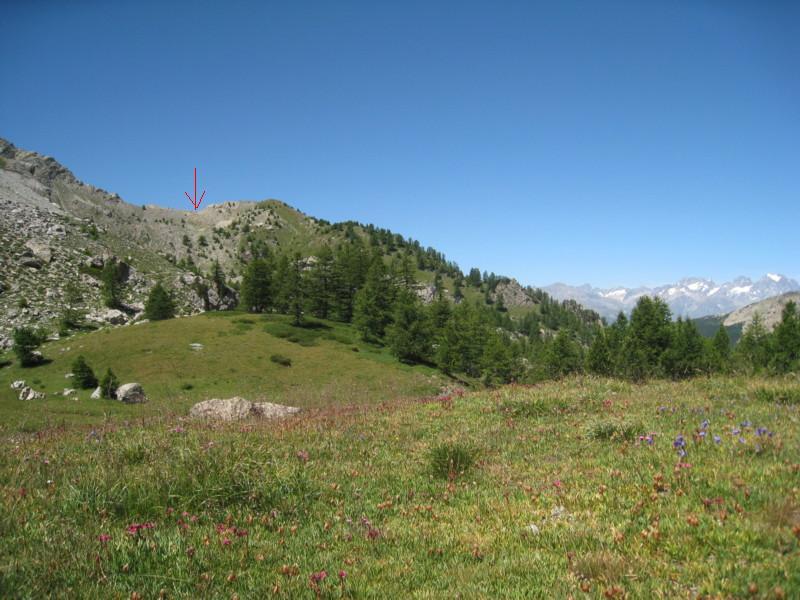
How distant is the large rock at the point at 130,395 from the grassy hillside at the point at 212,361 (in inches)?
37.4

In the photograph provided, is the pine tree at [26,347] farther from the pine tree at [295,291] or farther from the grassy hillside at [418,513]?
the grassy hillside at [418,513]

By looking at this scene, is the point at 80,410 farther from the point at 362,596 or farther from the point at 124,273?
the point at 124,273

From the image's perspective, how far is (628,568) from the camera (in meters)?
4.20

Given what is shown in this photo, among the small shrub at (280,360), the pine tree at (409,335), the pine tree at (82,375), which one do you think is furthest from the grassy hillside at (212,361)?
the pine tree at (409,335)

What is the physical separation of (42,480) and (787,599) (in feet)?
32.0

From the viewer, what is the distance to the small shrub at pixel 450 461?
7875mm

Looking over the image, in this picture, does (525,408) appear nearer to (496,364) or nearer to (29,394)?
(29,394)

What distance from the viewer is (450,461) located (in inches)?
311

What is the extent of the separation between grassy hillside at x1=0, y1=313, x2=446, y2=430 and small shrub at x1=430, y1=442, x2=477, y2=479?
27301mm

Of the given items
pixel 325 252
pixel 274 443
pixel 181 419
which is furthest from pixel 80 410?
pixel 325 252

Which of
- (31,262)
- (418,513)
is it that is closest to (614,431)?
(418,513)

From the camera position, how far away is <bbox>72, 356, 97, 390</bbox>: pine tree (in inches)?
1649

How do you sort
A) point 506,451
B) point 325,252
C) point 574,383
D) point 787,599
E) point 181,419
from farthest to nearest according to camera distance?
1. point 325,252
2. point 574,383
3. point 181,419
4. point 506,451
5. point 787,599

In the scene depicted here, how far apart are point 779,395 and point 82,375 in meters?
52.6
